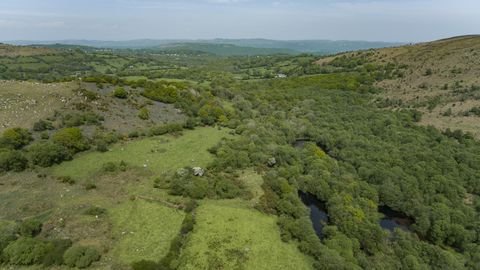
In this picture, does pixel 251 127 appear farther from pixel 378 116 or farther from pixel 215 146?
pixel 378 116

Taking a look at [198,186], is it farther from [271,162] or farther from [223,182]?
[271,162]

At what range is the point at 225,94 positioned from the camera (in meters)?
90.2

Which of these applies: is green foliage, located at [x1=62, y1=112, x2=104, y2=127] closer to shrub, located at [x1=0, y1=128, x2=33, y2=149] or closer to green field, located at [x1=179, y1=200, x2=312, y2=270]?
shrub, located at [x1=0, y1=128, x2=33, y2=149]

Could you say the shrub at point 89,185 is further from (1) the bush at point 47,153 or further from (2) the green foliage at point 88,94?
(2) the green foliage at point 88,94

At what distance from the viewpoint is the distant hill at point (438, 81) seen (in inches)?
3100

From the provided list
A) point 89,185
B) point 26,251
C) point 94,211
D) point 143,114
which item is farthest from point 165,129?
point 26,251

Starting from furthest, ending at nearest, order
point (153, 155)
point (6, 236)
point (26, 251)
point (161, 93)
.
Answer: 1. point (161, 93)
2. point (153, 155)
3. point (6, 236)
4. point (26, 251)

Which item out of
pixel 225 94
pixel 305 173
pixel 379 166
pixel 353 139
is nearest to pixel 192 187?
pixel 305 173

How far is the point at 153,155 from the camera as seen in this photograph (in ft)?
151

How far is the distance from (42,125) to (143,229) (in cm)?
2748

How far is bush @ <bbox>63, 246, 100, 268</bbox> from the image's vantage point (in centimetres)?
2414

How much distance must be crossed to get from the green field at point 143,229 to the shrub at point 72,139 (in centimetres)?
1509

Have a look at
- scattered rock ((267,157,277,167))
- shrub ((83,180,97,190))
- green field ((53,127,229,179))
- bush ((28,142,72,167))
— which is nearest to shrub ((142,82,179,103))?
green field ((53,127,229,179))

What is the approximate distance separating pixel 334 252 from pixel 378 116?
5969 centimetres
